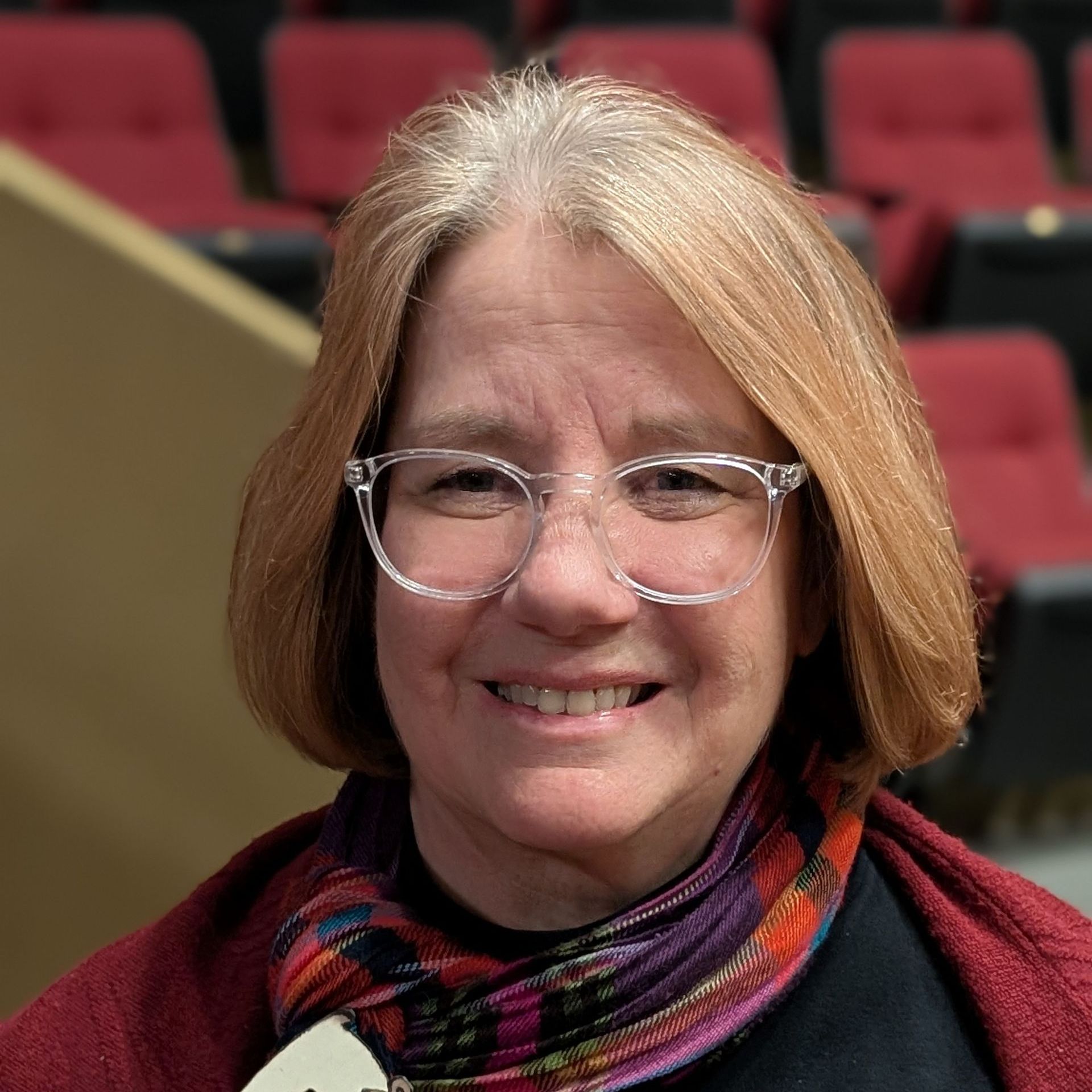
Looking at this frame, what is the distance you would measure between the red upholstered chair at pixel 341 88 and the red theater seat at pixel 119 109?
0.10 metres

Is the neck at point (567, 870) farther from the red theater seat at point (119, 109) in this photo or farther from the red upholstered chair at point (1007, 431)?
the red theater seat at point (119, 109)

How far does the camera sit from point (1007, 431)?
168 centimetres

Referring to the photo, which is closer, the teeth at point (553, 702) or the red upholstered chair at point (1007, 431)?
the teeth at point (553, 702)

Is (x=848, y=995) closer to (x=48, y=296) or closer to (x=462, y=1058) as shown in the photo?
(x=462, y=1058)

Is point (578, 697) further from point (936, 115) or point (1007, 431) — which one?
point (936, 115)

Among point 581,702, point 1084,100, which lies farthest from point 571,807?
point 1084,100

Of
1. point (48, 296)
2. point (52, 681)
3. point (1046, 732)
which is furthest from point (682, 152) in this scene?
point (1046, 732)

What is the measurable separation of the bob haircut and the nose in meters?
0.08

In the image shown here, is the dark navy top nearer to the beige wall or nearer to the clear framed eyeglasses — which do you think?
the clear framed eyeglasses

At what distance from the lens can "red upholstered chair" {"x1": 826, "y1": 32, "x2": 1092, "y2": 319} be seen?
7.45ft

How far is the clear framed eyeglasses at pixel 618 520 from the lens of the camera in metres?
0.56

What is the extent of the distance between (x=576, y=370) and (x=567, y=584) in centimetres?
8

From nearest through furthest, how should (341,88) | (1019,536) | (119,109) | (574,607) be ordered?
(574,607), (1019,536), (119,109), (341,88)

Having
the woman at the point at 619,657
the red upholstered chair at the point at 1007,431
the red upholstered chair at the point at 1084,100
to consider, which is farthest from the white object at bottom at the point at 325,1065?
the red upholstered chair at the point at 1084,100
